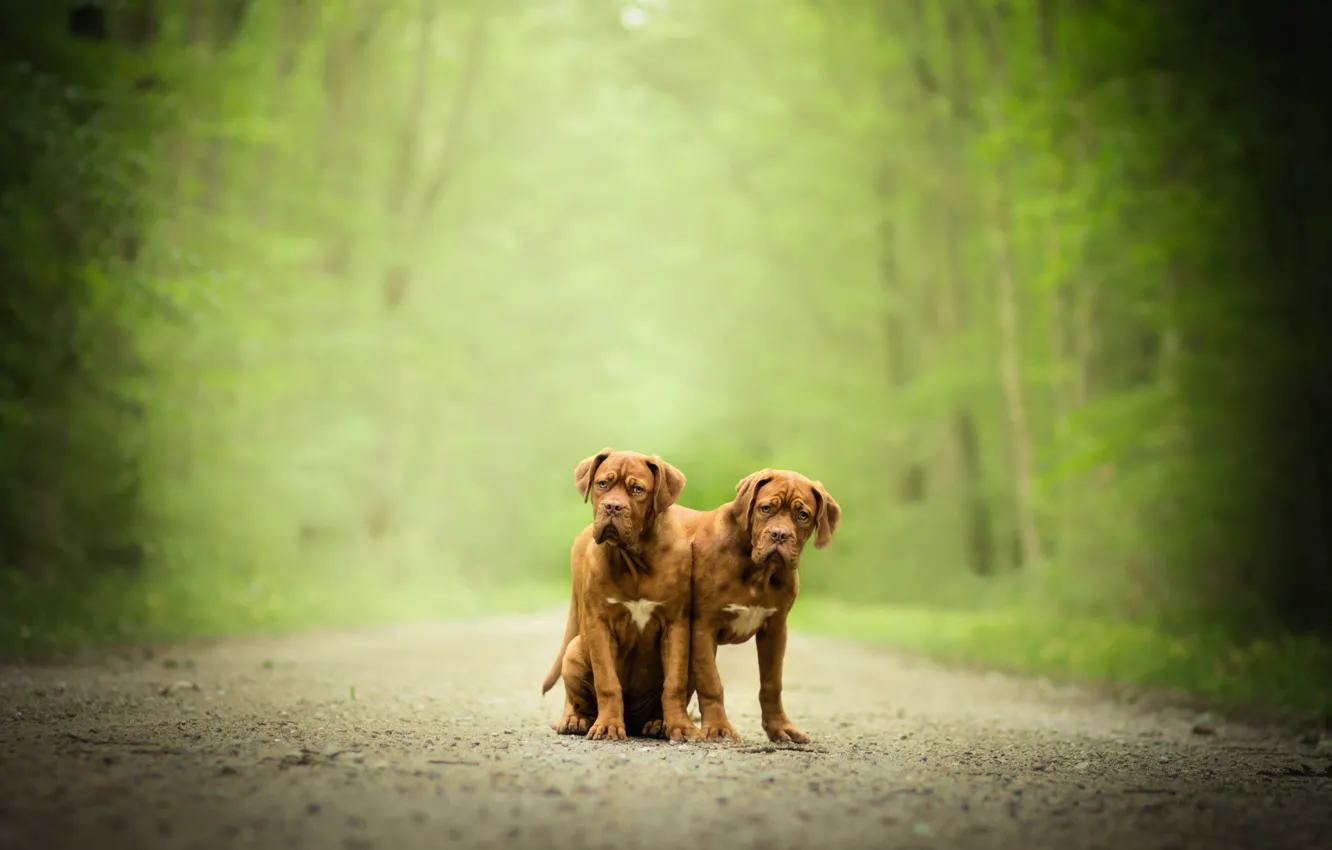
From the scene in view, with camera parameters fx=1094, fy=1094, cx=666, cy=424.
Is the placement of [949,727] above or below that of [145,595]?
below

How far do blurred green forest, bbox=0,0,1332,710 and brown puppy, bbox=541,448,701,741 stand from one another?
635cm

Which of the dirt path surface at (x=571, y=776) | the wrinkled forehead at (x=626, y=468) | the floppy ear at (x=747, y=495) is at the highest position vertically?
the wrinkled forehead at (x=626, y=468)

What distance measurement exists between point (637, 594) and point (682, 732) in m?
0.84

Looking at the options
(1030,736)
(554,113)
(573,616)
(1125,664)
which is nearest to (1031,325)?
(1125,664)

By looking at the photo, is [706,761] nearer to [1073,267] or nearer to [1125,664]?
[1125,664]

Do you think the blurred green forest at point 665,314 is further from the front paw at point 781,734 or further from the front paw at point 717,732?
the front paw at point 717,732

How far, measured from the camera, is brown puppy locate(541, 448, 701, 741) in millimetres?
6152

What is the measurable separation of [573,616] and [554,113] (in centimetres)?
2895

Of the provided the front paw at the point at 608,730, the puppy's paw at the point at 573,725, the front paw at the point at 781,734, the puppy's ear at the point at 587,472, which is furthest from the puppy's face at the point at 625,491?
the front paw at the point at 781,734

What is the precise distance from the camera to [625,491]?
605 centimetres

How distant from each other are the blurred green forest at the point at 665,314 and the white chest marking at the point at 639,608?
656 centimetres

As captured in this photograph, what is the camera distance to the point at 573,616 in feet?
23.0

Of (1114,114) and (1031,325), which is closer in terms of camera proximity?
(1114,114)

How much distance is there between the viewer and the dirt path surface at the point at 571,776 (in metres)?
3.83
